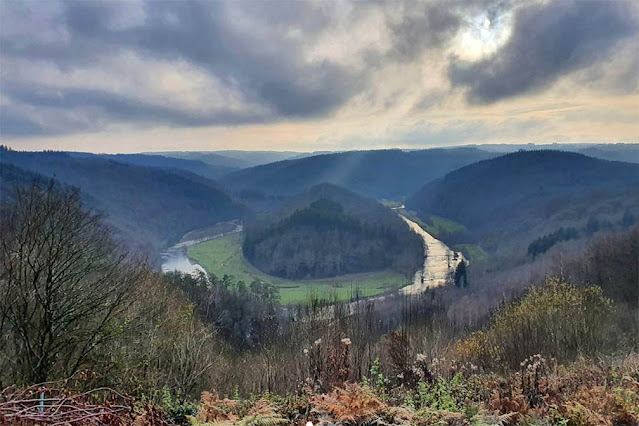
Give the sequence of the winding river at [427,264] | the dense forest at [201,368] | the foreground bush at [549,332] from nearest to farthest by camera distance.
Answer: the dense forest at [201,368] < the foreground bush at [549,332] < the winding river at [427,264]

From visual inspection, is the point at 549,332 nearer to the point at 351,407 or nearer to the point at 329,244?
the point at 351,407

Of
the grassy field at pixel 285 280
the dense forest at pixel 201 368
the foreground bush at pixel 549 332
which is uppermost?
the dense forest at pixel 201 368

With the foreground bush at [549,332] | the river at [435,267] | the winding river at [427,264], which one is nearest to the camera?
the foreground bush at [549,332]

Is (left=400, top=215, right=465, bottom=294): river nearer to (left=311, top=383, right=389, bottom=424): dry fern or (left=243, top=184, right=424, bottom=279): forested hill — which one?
(left=243, top=184, right=424, bottom=279): forested hill

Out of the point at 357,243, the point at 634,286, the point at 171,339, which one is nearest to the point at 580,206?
the point at 357,243

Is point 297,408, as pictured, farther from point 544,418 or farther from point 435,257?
point 435,257

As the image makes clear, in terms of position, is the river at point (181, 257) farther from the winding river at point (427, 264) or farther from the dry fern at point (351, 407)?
the dry fern at point (351, 407)

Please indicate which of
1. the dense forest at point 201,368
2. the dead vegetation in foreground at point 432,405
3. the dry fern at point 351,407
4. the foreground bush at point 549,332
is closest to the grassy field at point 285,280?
the foreground bush at point 549,332
